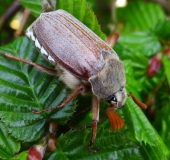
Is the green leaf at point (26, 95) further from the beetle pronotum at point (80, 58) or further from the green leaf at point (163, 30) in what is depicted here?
the green leaf at point (163, 30)

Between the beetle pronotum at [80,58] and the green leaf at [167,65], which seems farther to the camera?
the green leaf at [167,65]

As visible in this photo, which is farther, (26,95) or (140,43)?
(140,43)

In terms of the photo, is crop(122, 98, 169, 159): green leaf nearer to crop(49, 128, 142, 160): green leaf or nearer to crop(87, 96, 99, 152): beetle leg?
crop(49, 128, 142, 160): green leaf

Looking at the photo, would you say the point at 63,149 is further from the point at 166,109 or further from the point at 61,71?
the point at 166,109

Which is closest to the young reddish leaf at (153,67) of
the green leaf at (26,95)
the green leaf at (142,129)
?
the green leaf at (142,129)

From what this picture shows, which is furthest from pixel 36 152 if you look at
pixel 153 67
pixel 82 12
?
pixel 153 67

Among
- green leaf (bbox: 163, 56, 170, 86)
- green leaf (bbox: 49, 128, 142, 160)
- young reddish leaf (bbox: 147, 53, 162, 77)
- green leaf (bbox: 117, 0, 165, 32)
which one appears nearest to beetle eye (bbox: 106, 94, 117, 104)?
green leaf (bbox: 49, 128, 142, 160)

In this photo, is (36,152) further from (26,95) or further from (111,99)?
(111,99)
